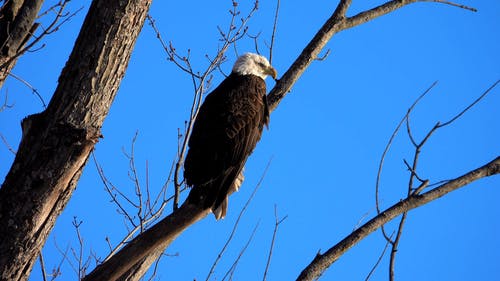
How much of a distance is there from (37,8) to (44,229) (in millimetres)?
1863

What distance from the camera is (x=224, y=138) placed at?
4172 mm

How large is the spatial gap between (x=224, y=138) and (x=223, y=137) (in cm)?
1

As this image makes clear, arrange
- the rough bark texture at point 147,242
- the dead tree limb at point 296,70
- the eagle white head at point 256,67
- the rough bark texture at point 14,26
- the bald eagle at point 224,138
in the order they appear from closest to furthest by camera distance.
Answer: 1. the rough bark texture at point 147,242
2. the dead tree limb at point 296,70
3. the rough bark texture at point 14,26
4. the bald eagle at point 224,138
5. the eagle white head at point 256,67

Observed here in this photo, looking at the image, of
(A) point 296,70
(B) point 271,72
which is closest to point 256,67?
(B) point 271,72

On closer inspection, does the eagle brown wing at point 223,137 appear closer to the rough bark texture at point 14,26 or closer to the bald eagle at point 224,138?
the bald eagle at point 224,138

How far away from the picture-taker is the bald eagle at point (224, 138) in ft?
13.0

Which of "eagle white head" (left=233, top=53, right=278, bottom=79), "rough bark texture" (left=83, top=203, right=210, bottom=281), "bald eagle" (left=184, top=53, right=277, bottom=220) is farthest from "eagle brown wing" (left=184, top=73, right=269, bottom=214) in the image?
"eagle white head" (left=233, top=53, right=278, bottom=79)

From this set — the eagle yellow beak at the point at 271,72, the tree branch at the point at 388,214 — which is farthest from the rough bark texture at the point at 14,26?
the tree branch at the point at 388,214

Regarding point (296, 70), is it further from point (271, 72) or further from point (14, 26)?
point (14, 26)

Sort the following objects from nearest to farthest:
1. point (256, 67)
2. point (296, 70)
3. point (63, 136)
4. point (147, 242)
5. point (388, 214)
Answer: point (63, 136)
point (388, 214)
point (147, 242)
point (296, 70)
point (256, 67)

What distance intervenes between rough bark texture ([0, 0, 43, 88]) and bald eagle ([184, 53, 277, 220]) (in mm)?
1329

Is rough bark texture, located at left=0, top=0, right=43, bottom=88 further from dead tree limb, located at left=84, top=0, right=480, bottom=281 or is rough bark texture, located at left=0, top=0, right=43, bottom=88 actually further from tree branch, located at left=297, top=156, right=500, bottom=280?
tree branch, located at left=297, top=156, right=500, bottom=280

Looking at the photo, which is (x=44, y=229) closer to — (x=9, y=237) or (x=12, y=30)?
(x=9, y=237)

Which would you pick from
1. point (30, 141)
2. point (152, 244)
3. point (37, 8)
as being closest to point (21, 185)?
point (30, 141)
